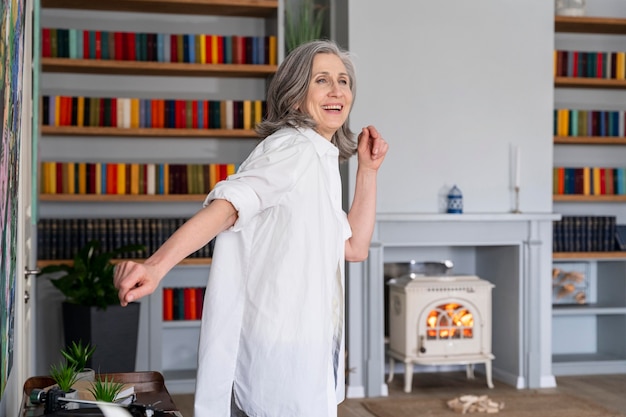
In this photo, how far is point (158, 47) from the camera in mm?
5402

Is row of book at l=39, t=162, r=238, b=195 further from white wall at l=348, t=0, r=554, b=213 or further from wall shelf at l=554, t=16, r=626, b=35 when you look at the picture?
wall shelf at l=554, t=16, r=626, b=35

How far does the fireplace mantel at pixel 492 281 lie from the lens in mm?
5492

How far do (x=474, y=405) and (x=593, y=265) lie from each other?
193cm

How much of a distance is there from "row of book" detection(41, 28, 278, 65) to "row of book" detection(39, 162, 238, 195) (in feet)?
2.07

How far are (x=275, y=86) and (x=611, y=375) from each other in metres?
4.93

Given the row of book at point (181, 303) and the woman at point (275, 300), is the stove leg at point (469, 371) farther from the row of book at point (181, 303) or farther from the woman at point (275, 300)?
the woman at point (275, 300)

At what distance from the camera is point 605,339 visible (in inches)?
257

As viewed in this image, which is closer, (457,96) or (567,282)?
(457,96)

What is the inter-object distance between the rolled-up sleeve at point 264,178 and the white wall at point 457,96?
12.6 feet

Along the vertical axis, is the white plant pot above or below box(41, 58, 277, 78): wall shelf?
below

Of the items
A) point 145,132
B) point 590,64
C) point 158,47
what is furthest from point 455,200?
point 158,47

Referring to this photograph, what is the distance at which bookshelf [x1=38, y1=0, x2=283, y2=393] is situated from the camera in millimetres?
5359

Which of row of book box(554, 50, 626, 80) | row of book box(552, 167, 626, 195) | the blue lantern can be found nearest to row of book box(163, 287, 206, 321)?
→ the blue lantern

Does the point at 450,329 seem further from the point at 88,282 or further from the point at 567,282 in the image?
the point at 88,282
